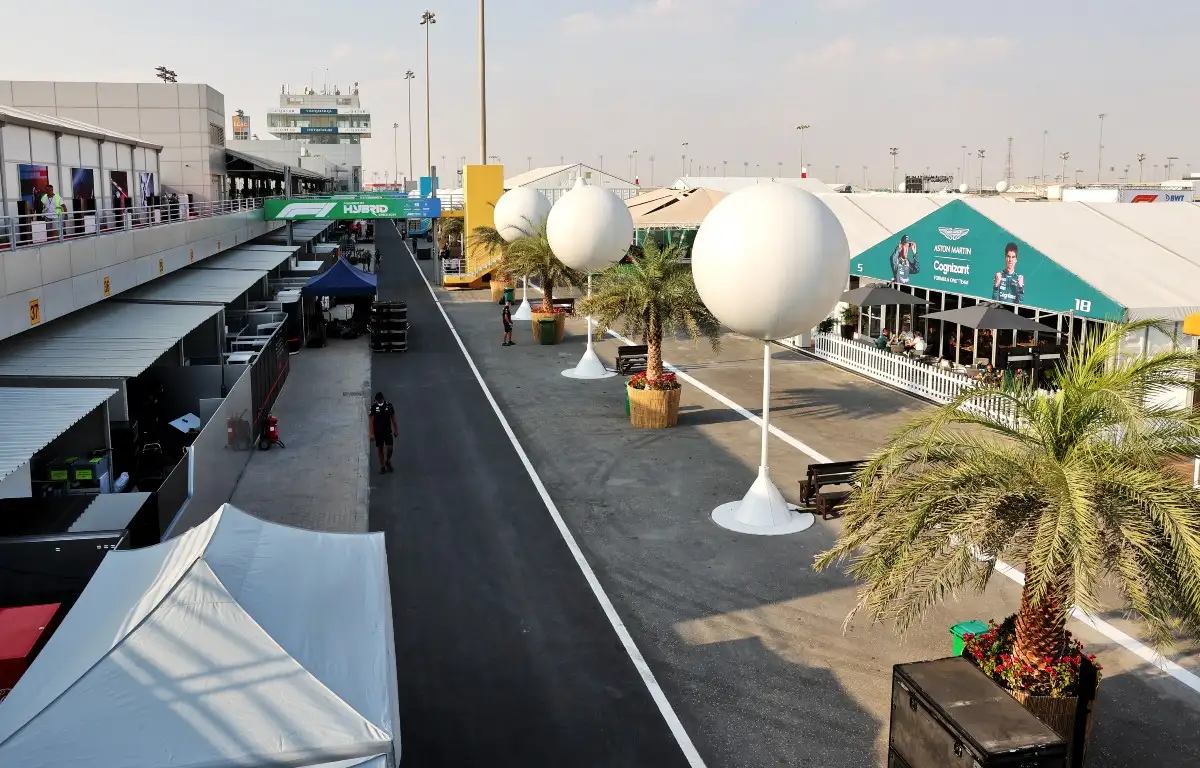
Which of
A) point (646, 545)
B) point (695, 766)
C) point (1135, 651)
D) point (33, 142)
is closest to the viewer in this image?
point (695, 766)

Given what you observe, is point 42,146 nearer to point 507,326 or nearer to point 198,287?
point 198,287

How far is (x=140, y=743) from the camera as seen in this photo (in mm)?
5738

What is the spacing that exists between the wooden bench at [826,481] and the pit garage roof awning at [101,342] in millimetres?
9835

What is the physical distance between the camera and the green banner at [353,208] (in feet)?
127

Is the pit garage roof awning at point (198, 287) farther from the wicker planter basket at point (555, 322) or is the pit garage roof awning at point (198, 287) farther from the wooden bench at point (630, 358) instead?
the wooden bench at point (630, 358)

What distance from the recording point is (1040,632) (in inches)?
309

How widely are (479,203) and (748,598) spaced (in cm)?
3776

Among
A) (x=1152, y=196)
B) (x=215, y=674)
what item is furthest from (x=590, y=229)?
(x=1152, y=196)

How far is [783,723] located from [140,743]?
209 inches

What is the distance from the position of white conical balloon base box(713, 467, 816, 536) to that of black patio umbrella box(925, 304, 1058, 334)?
7.77 meters

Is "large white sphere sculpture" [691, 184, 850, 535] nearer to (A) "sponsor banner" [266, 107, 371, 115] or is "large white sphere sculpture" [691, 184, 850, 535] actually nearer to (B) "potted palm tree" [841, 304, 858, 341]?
(B) "potted palm tree" [841, 304, 858, 341]

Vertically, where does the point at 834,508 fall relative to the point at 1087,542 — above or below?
below

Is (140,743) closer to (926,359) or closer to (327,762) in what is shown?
(327,762)

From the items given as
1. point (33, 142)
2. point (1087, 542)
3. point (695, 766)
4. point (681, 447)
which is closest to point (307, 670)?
point (695, 766)
